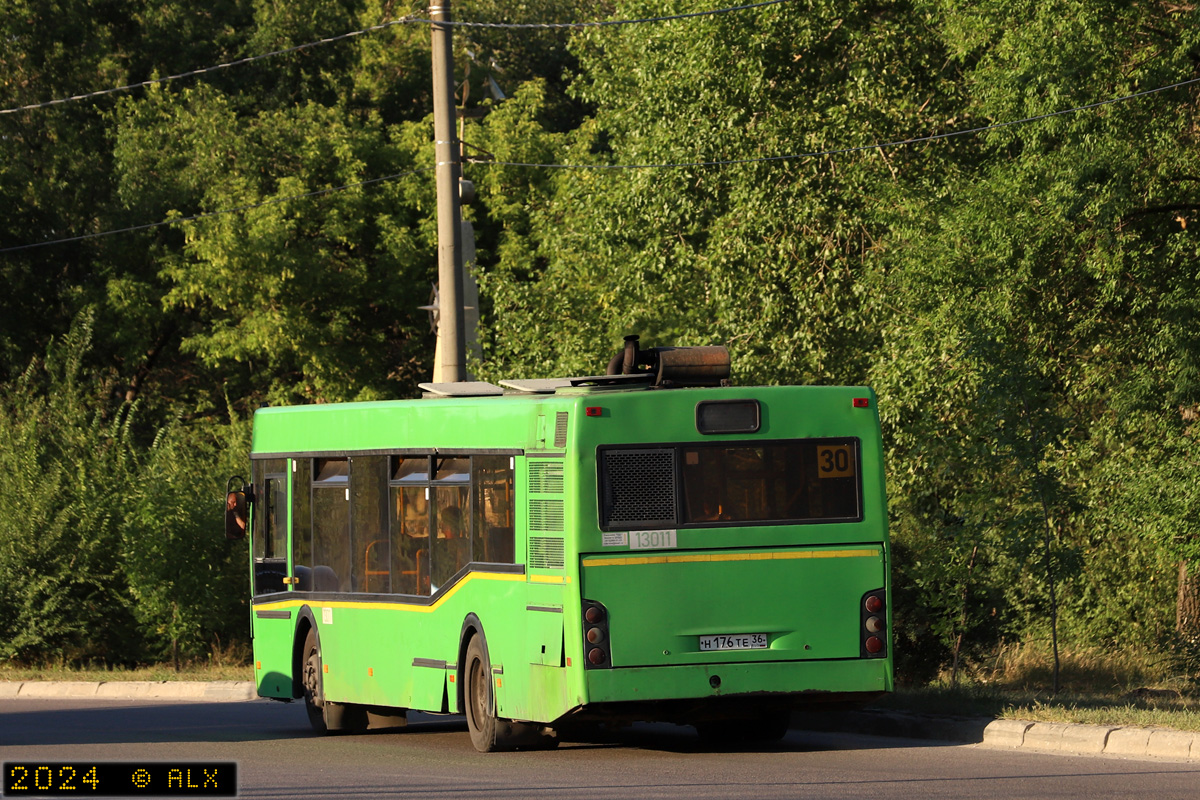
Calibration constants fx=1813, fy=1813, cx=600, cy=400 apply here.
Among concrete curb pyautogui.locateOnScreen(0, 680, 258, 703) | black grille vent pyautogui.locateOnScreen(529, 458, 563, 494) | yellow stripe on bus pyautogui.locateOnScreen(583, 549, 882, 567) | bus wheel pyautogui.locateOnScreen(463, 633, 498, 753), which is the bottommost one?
concrete curb pyautogui.locateOnScreen(0, 680, 258, 703)

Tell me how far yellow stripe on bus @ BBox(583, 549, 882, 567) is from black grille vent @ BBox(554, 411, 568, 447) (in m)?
0.84

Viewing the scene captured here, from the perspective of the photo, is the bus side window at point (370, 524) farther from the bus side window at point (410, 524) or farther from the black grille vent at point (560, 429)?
the black grille vent at point (560, 429)

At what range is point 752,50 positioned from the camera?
989 inches

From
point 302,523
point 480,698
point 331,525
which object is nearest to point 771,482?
point 480,698

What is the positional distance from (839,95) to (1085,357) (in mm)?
5152

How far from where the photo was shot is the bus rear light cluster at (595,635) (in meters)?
12.2

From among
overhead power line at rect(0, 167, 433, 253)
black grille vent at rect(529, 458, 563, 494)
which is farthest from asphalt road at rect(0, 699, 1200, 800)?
overhead power line at rect(0, 167, 433, 253)

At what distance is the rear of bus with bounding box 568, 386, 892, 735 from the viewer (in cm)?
1232

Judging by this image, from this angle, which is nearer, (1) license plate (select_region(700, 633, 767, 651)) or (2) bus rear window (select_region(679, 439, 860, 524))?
(1) license plate (select_region(700, 633, 767, 651))

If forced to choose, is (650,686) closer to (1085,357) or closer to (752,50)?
(1085,357)

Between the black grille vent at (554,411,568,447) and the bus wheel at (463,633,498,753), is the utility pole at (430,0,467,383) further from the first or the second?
the black grille vent at (554,411,568,447)

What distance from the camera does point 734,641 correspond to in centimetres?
1253

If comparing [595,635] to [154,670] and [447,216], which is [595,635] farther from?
[154,670]

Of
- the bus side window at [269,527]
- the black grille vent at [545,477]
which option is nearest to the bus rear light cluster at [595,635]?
the black grille vent at [545,477]
